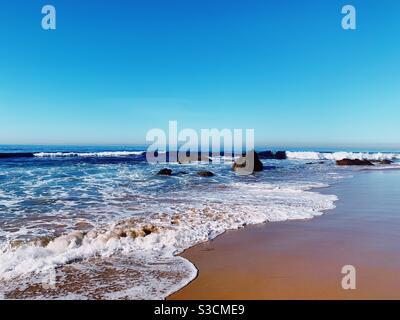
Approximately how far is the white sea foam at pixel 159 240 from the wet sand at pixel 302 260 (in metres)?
0.36

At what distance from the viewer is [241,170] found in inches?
867

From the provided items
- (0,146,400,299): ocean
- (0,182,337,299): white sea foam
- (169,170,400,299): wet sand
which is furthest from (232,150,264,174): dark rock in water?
(169,170,400,299): wet sand

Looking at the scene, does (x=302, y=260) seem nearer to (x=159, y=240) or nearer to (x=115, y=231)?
(x=159, y=240)

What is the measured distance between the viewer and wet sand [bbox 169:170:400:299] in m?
3.75

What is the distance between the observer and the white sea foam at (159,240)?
4.15 metres
